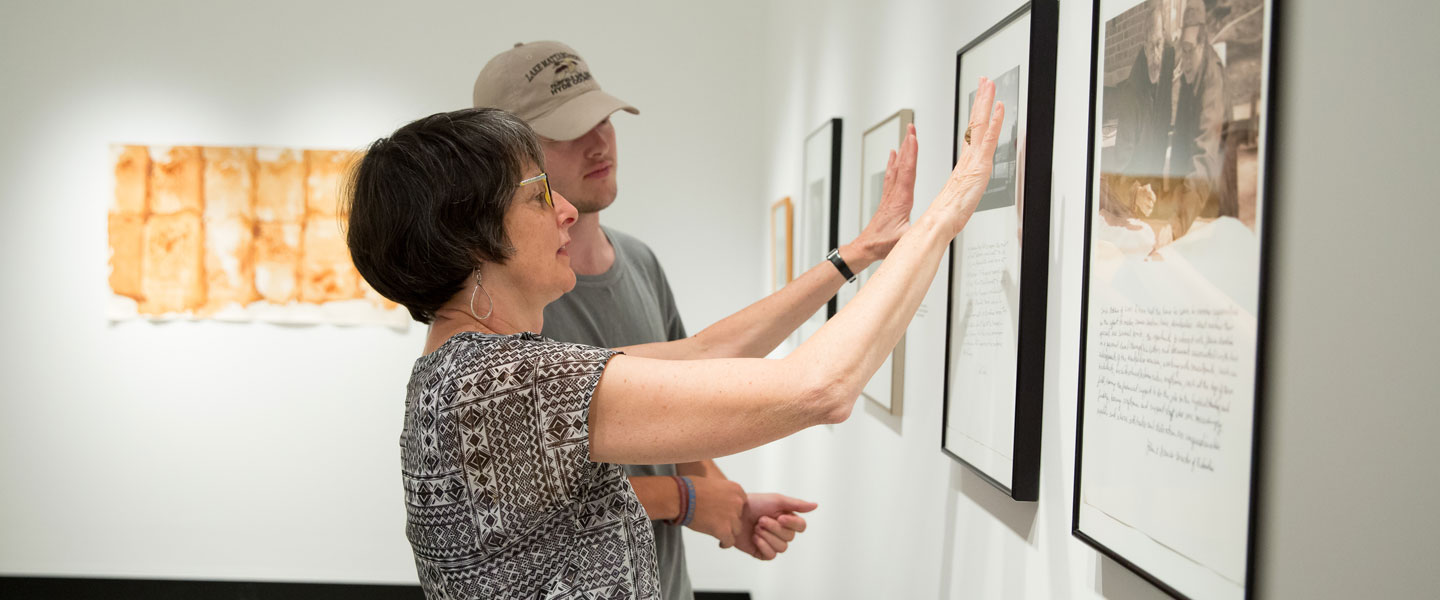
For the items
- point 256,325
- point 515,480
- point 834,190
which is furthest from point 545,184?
point 256,325

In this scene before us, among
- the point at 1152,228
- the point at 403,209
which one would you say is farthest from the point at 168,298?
the point at 1152,228

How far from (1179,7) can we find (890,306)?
38cm

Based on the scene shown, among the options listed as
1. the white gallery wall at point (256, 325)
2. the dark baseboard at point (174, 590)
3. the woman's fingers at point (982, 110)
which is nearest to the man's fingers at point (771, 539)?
the woman's fingers at point (982, 110)

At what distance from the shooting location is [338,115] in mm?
4551

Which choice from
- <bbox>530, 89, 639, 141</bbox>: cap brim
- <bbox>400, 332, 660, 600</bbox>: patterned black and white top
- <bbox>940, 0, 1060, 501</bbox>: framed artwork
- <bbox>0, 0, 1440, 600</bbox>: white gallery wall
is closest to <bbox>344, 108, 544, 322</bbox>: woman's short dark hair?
<bbox>400, 332, 660, 600</bbox>: patterned black and white top

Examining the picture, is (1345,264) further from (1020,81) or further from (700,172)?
(700,172)

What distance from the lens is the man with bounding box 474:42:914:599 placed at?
158 cm

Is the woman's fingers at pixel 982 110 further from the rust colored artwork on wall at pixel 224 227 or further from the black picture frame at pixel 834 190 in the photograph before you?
the rust colored artwork on wall at pixel 224 227

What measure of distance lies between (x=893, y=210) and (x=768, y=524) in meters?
0.60

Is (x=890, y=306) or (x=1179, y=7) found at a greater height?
(x=1179, y=7)

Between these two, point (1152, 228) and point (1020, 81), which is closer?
point (1152, 228)

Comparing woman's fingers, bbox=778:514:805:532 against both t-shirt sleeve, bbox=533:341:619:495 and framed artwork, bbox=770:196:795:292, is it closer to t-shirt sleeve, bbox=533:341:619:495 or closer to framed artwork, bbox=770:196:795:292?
t-shirt sleeve, bbox=533:341:619:495

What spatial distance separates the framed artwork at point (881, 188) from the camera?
181cm

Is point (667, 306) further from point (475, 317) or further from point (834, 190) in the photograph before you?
point (475, 317)
